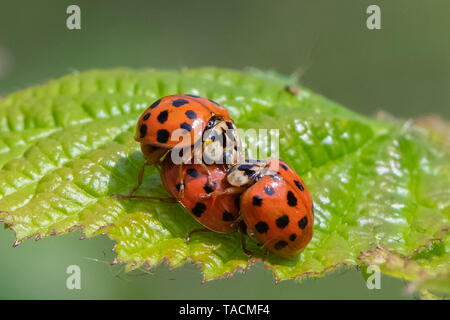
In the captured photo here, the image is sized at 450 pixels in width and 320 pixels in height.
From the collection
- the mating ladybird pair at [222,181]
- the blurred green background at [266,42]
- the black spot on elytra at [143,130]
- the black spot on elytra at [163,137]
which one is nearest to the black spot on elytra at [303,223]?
the mating ladybird pair at [222,181]

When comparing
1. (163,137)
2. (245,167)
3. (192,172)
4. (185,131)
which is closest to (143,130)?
(163,137)

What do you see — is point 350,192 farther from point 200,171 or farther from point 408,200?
point 200,171

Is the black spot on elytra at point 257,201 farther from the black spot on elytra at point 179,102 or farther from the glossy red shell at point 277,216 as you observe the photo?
the black spot on elytra at point 179,102

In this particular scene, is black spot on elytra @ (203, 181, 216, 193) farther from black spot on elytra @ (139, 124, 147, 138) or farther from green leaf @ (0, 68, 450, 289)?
black spot on elytra @ (139, 124, 147, 138)

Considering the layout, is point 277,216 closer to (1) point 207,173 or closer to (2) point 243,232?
Result: (2) point 243,232

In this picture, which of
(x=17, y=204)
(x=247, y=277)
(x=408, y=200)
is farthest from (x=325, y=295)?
(x=17, y=204)

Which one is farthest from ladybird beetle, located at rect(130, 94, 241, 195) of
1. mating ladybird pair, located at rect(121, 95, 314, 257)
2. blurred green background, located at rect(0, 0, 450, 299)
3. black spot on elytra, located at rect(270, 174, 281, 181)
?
blurred green background, located at rect(0, 0, 450, 299)
